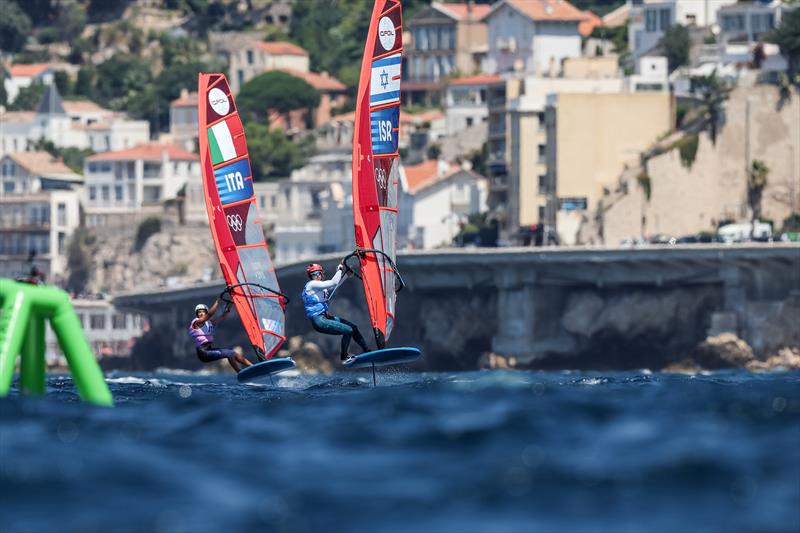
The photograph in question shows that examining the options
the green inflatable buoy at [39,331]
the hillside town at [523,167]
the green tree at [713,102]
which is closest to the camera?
the green inflatable buoy at [39,331]

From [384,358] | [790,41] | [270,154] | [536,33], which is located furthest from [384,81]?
[270,154]

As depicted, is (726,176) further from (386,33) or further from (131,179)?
(386,33)

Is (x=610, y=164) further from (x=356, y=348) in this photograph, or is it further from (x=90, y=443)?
(x=90, y=443)

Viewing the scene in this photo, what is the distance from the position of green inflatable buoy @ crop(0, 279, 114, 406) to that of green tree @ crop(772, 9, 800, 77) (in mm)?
105430

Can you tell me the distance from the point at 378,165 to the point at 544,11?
465 ft

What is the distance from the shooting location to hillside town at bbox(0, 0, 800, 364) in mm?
122125

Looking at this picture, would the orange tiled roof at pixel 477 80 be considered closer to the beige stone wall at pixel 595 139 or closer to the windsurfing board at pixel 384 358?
the beige stone wall at pixel 595 139

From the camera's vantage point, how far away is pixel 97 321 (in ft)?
465

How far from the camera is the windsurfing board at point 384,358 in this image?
40.8 meters

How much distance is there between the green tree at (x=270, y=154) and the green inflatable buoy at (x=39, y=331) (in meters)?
154

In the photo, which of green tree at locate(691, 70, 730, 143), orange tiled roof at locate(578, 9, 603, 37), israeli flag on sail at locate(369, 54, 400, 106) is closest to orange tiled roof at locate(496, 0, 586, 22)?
orange tiled roof at locate(578, 9, 603, 37)

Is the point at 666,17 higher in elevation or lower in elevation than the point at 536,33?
higher

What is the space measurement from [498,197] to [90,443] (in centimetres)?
11397

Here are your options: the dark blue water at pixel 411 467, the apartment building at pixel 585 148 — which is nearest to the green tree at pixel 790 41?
the apartment building at pixel 585 148
